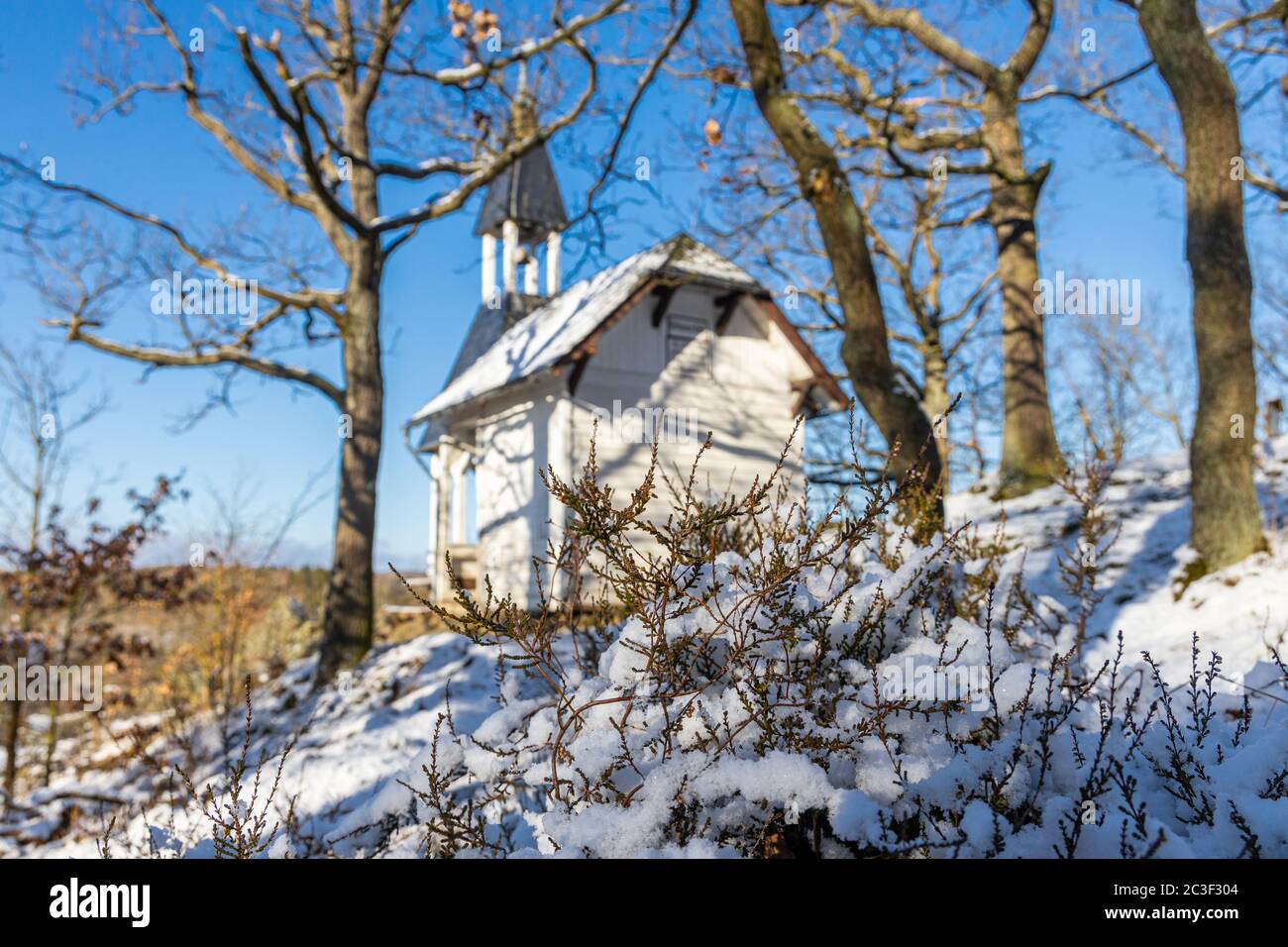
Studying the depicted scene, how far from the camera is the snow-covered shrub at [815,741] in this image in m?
1.77

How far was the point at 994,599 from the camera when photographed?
11.4 feet

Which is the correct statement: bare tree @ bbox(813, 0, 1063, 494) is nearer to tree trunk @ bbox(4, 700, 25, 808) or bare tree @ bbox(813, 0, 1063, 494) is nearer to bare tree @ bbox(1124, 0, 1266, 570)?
bare tree @ bbox(1124, 0, 1266, 570)

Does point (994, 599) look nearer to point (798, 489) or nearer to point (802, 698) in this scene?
point (802, 698)

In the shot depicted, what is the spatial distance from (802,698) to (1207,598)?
17.5 feet

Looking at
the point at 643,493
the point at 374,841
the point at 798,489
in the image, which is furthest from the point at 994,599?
the point at 798,489

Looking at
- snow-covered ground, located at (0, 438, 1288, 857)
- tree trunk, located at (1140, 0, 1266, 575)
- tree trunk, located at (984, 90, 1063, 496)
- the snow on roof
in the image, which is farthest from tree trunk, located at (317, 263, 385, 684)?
tree trunk, located at (1140, 0, 1266, 575)

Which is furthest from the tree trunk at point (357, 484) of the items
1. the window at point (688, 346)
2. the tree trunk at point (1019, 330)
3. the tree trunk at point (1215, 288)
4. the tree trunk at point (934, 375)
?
the tree trunk at point (934, 375)

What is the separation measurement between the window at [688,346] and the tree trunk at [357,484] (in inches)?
176

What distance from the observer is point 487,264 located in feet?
60.4

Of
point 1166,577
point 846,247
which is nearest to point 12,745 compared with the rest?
point 846,247

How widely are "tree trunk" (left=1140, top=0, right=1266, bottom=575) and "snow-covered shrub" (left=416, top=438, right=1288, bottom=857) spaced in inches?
187

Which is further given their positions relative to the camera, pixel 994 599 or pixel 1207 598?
pixel 1207 598

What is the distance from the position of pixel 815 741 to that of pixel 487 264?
17.8 metres
